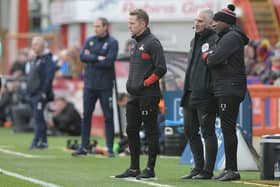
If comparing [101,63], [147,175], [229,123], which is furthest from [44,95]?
[229,123]

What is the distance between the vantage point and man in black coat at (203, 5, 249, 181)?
1273cm

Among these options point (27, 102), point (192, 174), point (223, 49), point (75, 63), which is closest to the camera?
point (223, 49)

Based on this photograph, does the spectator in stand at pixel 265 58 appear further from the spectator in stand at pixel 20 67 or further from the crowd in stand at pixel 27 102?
the spectator in stand at pixel 20 67

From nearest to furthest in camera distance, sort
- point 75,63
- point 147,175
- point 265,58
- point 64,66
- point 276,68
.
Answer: point 147,175 → point 276,68 → point 265,58 → point 75,63 → point 64,66

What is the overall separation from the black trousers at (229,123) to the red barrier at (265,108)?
492 cm

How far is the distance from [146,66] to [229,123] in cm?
122

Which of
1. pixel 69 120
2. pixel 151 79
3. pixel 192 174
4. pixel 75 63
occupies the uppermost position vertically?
pixel 151 79

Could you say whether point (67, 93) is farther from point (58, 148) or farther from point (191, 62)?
point (191, 62)

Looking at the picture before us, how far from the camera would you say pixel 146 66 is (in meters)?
13.1

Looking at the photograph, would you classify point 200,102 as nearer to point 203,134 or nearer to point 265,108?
point 203,134

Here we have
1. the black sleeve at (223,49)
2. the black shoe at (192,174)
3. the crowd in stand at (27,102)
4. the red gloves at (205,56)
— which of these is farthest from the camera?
the crowd in stand at (27,102)

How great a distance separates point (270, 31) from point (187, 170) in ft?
58.4

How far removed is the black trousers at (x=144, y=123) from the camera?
42.8 feet

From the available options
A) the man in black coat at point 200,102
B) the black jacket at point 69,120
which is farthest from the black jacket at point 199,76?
the black jacket at point 69,120
